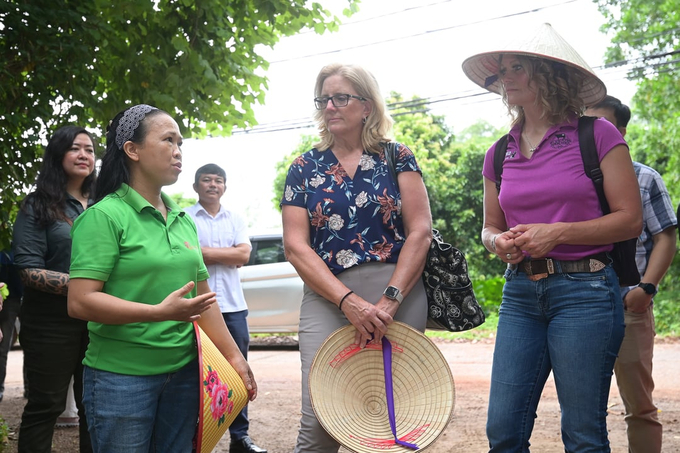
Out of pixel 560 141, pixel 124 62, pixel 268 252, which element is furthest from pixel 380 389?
pixel 268 252

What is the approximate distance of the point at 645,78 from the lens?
17422mm

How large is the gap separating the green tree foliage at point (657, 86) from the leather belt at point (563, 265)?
474 inches

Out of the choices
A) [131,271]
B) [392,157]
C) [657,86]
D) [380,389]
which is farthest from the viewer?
[657,86]

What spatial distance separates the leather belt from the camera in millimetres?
2967

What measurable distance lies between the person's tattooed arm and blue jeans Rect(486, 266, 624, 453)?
2498mm

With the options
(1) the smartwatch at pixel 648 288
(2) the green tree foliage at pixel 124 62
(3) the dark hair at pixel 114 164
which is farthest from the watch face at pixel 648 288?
(2) the green tree foliage at pixel 124 62

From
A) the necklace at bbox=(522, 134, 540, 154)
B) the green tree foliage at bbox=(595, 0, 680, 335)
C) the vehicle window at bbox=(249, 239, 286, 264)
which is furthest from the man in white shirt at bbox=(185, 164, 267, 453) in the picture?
the green tree foliage at bbox=(595, 0, 680, 335)

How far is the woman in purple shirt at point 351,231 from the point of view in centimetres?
329

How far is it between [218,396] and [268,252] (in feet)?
31.2

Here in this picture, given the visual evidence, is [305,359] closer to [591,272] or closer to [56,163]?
[591,272]

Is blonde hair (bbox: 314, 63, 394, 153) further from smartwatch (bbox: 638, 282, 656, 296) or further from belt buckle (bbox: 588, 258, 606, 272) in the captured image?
smartwatch (bbox: 638, 282, 656, 296)

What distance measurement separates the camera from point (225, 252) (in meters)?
5.77

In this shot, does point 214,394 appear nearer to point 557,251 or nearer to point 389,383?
point 389,383

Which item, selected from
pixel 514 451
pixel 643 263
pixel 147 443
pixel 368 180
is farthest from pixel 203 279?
pixel 643 263
